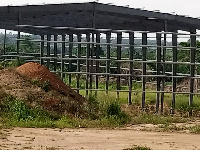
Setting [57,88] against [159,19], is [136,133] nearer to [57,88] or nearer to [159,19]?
[57,88]

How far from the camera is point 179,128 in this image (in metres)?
12.6

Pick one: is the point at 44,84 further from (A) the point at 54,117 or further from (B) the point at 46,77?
(A) the point at 54,117

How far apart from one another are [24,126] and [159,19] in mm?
7169

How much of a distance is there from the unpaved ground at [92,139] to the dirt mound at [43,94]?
2028mm

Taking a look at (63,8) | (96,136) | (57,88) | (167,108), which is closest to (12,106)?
(57,88)

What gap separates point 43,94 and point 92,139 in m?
3.95

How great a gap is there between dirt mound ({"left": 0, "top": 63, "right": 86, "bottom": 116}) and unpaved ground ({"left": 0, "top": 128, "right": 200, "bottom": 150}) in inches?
79.8

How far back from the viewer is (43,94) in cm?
1423

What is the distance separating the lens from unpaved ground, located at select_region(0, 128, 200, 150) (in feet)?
32.1

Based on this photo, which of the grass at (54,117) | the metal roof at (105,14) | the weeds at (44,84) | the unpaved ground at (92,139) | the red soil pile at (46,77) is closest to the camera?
the unpaved ground at (92,139)

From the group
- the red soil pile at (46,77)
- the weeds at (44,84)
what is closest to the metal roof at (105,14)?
the red soil pile at (46,77)

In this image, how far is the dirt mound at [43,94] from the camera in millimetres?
13820

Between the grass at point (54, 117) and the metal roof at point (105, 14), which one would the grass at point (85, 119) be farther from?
the metal roof at point (105, 14)

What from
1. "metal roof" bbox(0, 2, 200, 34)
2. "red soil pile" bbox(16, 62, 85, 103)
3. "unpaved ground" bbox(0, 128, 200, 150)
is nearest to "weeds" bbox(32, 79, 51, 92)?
"red soil pile" bbox(16, 62, 85, 103)
